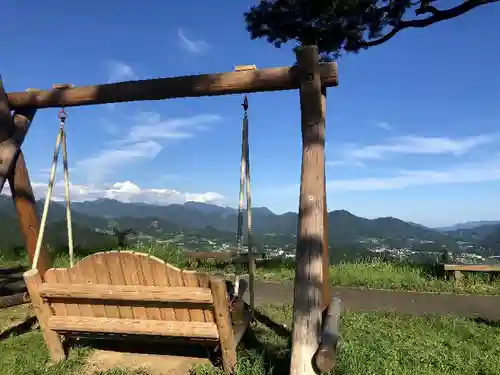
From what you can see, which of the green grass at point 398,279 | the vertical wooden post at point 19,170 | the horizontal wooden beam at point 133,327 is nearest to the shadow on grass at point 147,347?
the horizontal wooden beam at point 133,327

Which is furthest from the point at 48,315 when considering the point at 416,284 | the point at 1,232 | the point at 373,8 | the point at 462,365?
the point at 1,232

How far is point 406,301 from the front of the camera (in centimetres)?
705

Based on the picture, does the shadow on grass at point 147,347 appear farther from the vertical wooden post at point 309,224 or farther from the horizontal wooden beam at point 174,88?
the horizontal wooden beam at point 174,88

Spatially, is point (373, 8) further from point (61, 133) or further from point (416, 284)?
point (61, 133)

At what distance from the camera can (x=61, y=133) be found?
14.4ft

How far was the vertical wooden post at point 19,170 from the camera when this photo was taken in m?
4.54

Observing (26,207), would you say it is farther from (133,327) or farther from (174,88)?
(174,88)

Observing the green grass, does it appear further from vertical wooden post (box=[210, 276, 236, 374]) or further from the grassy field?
vertical wooden post (box=[210, 276, 236, 374])

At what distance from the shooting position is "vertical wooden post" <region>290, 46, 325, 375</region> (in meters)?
3.19

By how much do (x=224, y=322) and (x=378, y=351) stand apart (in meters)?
1.59

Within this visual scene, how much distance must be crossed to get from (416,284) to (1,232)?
9671 mm

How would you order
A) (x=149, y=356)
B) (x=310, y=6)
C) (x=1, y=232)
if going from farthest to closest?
(x=1, y=232)
(x=310, y=6)
(x=149, y=356)

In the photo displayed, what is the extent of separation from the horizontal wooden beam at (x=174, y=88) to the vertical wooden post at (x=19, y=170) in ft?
0.54

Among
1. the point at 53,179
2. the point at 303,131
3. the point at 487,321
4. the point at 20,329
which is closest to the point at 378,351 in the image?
the point at 303,131
